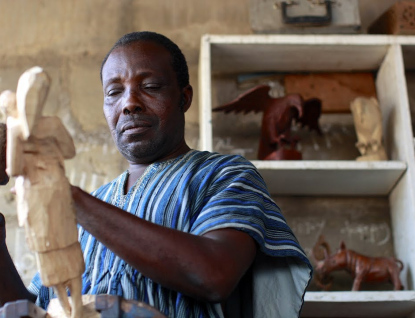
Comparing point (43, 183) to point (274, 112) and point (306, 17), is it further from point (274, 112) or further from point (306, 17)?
point (306, 17)

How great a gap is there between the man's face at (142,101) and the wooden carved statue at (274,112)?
0.91 m

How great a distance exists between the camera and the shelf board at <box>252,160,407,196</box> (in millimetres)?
2186

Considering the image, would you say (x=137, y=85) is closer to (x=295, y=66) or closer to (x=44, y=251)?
(x=44, y=251)

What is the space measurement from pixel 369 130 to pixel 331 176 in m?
0.19

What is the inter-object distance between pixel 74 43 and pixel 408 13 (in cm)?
109

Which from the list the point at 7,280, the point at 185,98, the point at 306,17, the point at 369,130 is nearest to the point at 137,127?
the point at 185,98

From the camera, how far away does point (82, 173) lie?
2.44m

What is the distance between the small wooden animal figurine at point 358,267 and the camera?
2.17 metres

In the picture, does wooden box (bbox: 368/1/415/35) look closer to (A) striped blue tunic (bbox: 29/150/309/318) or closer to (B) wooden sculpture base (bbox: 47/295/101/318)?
(A) striped blue tunic (bbox: 29/150/309/318)

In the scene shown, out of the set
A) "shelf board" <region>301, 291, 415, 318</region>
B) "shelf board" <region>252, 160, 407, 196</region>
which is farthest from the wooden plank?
"shelf board" <region>301, 291, 415, 318</region>

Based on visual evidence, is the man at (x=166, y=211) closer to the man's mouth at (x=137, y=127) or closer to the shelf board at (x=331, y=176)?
the man's mouth at (x=137, y=127)

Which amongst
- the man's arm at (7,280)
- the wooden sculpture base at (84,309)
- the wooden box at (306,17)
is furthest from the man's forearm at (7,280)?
the wooden box at (306,17)

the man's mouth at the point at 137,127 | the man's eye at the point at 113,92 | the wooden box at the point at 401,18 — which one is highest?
the wooden box at the point at 401,18

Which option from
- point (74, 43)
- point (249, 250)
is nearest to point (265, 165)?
point (74, 43)
